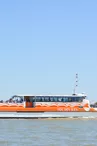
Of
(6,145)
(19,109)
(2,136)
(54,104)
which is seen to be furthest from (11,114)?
(6,145)

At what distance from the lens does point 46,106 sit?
5188 cm

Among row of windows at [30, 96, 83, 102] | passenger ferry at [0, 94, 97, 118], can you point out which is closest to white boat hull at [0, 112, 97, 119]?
passenger ferry at [0, 94, 97, 118]

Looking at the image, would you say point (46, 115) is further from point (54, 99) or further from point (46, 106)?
point (54, 99)

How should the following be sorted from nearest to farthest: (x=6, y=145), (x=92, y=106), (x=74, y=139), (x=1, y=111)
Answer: (x=6, y=145) → (x=74, y=139) → (x=1, y=111) → (x=92, y=106)

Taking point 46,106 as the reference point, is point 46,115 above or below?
below

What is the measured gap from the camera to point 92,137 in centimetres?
2964

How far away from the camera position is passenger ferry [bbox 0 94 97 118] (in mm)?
51219

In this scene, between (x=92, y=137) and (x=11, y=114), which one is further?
(x=11, y=114)

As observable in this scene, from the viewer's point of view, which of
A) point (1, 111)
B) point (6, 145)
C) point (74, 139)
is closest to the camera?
point (6, 145)

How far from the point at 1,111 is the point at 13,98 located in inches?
98.1

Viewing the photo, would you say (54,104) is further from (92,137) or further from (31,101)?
(92,137)

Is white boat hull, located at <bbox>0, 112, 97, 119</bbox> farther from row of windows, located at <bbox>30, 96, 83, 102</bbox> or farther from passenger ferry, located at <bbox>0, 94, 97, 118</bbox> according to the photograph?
row of windows, located at <bbox>30, 96, 83, 102</bbox>

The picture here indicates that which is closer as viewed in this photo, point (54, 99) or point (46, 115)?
point (46, 115)

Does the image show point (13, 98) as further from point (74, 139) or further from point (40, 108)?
point (74, 139)
